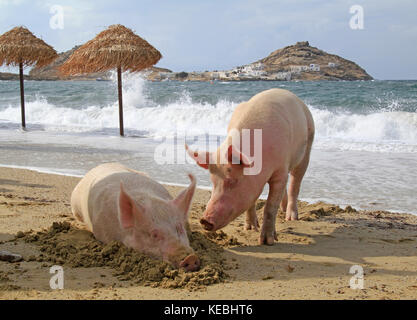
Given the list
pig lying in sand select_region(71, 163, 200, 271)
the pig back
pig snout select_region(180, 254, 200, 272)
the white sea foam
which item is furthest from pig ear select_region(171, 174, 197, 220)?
the white sea foam

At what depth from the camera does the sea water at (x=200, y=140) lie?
7.65 m

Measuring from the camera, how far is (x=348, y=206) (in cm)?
605

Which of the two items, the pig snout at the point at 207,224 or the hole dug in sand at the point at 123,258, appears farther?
the pig snout at the point at 207,224

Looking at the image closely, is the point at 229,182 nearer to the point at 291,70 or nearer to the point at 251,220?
the point at 251,220

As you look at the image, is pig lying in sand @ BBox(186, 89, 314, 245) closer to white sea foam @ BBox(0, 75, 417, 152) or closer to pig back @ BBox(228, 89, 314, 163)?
pig back @ BBox(228, 89, 314, 163)

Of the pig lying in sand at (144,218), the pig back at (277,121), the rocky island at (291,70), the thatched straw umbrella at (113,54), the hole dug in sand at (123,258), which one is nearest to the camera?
the hole dug in sand at (123,258)

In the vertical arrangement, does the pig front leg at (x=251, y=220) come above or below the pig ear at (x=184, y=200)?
below

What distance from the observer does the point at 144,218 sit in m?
3.34

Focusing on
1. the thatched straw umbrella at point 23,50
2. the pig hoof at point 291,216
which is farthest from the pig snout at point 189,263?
the thatched straw umbrella at point 23,50

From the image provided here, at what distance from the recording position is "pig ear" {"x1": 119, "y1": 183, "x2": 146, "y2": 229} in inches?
131

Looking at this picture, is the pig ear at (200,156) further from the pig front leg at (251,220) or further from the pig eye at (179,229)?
the pig front leg at (251,220)

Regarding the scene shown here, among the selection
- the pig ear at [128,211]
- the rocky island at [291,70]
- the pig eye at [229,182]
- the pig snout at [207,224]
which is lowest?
the pig snout at [207,224]

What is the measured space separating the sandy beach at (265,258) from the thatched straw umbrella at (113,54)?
891 cm
